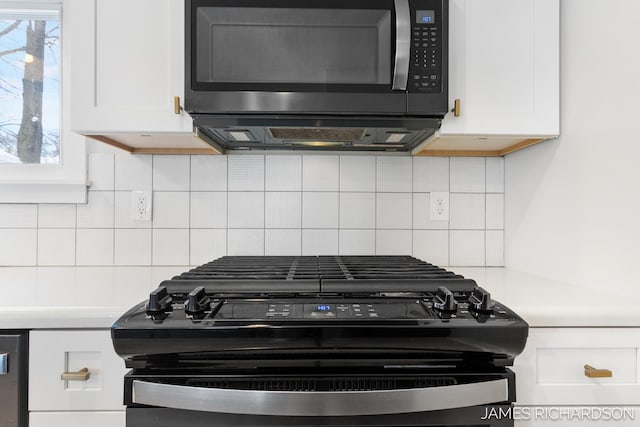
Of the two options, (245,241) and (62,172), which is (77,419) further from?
(62,172)

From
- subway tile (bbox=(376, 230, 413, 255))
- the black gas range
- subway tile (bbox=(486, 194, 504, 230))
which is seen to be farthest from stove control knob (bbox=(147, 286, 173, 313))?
subway tile (bbox=(486, 194, 504, 230))

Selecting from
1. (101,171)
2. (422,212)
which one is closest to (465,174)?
(422,212)

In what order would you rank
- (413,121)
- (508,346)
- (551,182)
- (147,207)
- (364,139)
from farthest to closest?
(147,207)
(364,139)
(551,182)
(413,121)
(508,346)

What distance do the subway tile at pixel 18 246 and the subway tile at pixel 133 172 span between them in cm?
36

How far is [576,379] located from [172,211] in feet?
4.40

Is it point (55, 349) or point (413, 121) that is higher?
point (413, 121)

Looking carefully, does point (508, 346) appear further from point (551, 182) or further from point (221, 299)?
point (551, 182)

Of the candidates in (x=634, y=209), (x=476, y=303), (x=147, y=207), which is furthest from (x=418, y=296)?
(x=147, y=207)

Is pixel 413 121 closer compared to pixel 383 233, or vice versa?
pixel 413 121

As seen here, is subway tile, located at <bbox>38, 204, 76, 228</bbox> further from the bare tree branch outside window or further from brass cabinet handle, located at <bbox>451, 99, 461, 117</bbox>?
brass cabinet handle, located at <bbox>451, 99, 461, 117</bbox>

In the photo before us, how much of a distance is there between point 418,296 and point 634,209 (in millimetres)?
596

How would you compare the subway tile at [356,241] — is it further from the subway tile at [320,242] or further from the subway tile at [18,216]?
the subway tile at [18,216]

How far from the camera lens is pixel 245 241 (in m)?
1.54

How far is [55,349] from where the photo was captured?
34.3 inches
